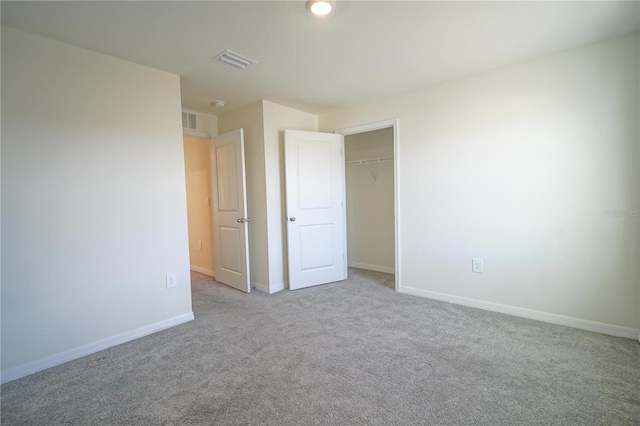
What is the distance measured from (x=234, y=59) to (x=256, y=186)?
1.59 m

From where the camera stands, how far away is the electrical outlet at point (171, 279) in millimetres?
2760

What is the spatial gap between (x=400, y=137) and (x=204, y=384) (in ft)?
9.86

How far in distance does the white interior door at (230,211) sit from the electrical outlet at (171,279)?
3.13 feet

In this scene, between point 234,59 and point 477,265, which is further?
point 477,265

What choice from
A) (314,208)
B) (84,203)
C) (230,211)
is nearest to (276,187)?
(314,208)

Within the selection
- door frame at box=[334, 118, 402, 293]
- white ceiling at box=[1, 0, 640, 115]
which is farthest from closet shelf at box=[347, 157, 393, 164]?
white ceiling at box=[1, 0, 640, 115]

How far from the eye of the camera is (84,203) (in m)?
2.28

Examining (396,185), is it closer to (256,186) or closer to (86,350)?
(256,186)

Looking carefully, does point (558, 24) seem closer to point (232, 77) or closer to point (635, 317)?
point (635, 317)

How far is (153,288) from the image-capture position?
2.66m

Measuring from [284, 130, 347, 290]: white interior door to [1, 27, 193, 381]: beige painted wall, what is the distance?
131 centimetres

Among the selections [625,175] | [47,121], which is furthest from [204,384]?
[625,175]

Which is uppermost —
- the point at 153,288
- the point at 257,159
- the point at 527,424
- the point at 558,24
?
the point at 558,24

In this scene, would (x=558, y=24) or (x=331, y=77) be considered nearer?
(x=558, y=24)
